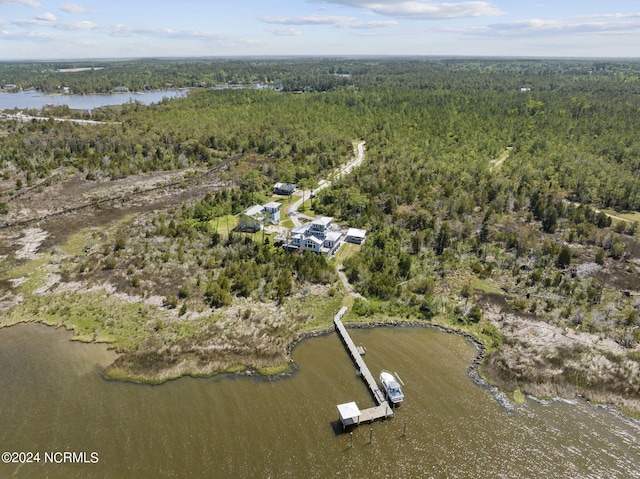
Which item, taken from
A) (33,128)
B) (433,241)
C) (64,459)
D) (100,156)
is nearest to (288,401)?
(64,459)

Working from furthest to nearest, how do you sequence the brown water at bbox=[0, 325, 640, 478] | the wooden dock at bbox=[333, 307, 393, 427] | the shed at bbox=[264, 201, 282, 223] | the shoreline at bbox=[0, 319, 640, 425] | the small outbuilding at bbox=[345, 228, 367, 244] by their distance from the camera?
the shed at bbox=[264, 201, 282, 223]
the small outbuilding at bbox=[345, 228, 367, 244]
the shoreline at bbox=[0, 319, 640, 425]
the wooden dock at bbox=[333, 307, 393, 427]
the brown water at bbox=[0, 325, 640, 478]

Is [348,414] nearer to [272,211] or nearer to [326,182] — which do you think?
[272,211]

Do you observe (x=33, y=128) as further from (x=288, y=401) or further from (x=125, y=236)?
(x=288, y=401)

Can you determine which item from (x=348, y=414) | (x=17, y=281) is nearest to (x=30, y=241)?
(x=17, y=281)

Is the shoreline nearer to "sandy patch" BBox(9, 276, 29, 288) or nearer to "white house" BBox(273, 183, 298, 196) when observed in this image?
"sandy patch" BBox(9, 276, 29, 288)

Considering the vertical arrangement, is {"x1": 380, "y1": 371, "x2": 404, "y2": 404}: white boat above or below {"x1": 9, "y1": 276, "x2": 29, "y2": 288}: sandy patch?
below

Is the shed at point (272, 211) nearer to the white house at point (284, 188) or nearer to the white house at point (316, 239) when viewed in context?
the white house at point (316, 239)

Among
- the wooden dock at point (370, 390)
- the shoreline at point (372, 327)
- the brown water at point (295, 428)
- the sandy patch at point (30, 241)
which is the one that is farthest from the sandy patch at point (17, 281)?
the wooden dock at point (370, 390)

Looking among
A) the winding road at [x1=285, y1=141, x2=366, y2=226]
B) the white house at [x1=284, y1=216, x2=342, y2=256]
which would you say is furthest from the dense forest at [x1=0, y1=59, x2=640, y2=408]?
the white house at [x1=284, y1=216, x2=342, y2=256]
